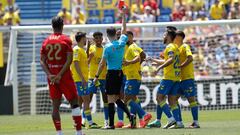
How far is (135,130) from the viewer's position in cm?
1933

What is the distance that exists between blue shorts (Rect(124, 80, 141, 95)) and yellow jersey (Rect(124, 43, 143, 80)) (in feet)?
0.42

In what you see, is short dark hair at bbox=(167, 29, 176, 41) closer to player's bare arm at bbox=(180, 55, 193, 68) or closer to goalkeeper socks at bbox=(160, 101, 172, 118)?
player's bare arm at bbox=(180, 55, 193, 68)

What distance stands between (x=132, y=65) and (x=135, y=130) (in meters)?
2.45

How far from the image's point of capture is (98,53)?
2203cm

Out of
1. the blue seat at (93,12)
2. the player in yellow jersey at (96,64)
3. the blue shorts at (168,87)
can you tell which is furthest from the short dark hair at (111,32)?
the blue seat at (93,12)

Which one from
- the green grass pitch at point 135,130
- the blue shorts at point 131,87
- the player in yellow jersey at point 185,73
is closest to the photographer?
the green grass pitch at point 135,130

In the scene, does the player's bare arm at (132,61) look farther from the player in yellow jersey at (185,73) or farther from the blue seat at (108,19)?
the blue seat at (108,19)

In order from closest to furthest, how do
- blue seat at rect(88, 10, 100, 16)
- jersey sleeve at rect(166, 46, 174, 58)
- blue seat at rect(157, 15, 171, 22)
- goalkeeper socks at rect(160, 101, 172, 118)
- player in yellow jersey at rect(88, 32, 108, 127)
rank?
jersey sleeve at rect(166, 46, 174, 58) < goalkeeper socks at rect(160, 101, 172, 118) < player in yellow jersey at rect(88, 32, 108, 127) < blue seat at rect(157, 15, 171, 22) < blue seat at rect(88, 10, 100, 16)

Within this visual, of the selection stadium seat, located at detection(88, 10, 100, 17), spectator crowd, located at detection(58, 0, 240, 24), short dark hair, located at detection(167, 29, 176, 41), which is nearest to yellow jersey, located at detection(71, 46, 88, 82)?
short dark hair, located at detection(167, 29, 176, 41)

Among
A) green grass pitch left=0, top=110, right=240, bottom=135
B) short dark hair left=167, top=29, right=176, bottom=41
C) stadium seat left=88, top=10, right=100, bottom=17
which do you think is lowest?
green grass pitch left=0, top=110, right=240, bottom=135

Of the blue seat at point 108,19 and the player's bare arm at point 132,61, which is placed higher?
the blue seat at point 108,19

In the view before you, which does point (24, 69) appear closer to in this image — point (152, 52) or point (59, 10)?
point (152, 52)

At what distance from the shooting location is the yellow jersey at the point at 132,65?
2089 cm

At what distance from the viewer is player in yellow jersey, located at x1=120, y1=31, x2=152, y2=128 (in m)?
20.6
